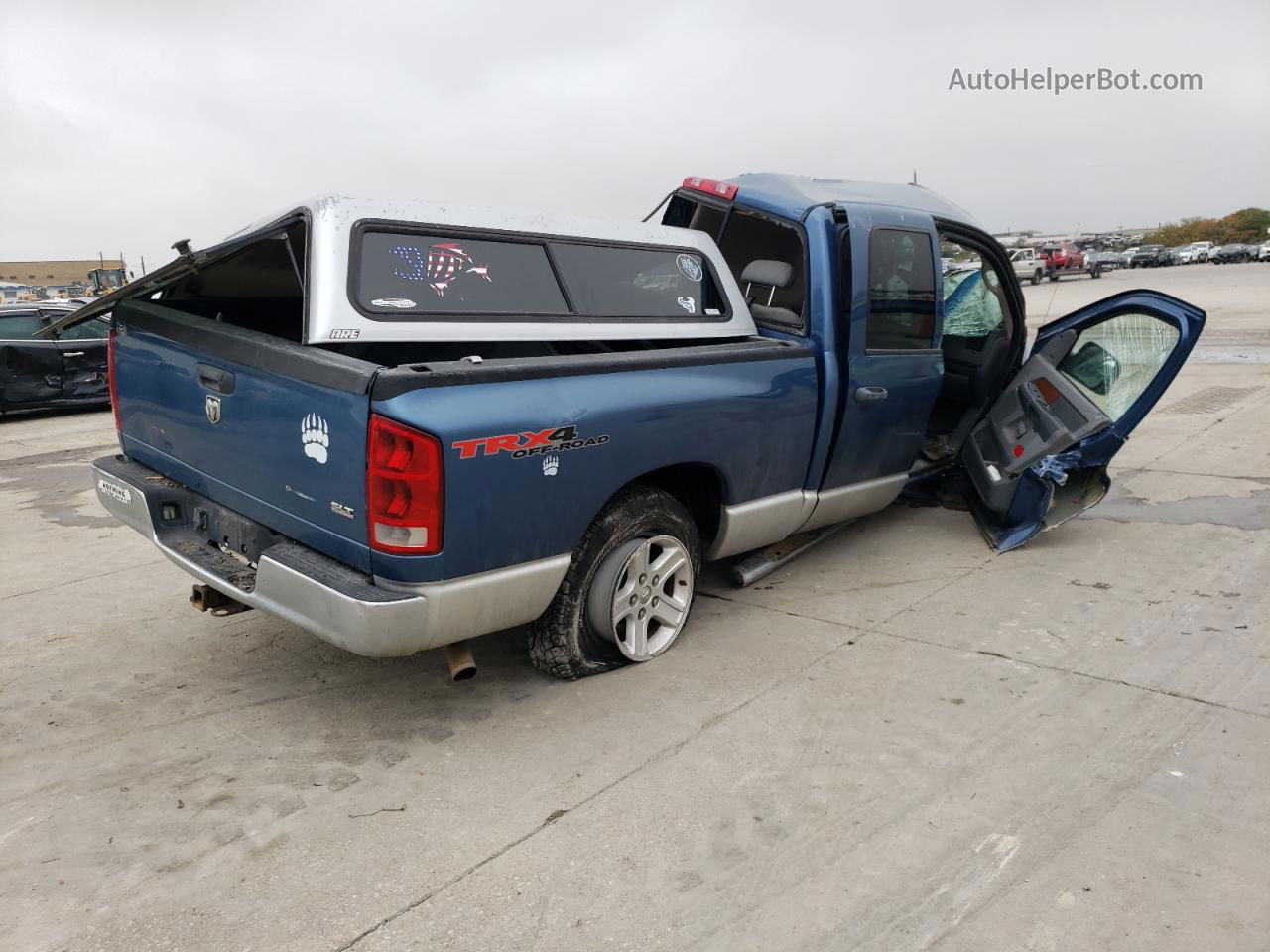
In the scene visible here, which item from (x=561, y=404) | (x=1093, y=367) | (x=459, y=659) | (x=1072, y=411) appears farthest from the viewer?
(x=1093, y=367)

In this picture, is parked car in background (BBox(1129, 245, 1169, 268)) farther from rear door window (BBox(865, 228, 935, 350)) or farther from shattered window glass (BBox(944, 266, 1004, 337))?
rear door window (BBox(865, 228, 935, 350))

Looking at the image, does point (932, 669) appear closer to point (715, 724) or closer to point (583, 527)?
point (715, 724)

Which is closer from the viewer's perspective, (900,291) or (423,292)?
(423,292)

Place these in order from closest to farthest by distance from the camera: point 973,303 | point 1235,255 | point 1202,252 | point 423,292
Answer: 1. point 423,292
2. point 973,303
3. point 1235,255
4. point 1202,252

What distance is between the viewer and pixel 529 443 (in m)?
3.36

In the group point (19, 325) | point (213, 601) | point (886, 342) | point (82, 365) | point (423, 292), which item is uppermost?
point (423, 292)

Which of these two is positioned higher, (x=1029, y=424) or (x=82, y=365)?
(x=1029, y=424)

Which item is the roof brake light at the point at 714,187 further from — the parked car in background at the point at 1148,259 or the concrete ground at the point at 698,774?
the parked car in background at the point at 1148,259

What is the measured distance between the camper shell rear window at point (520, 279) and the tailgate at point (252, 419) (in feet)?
1.39

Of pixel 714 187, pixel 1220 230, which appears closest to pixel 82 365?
pixel 714 187

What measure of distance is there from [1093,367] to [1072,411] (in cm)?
36

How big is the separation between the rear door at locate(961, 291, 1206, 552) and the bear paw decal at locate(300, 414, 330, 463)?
387 centimetres

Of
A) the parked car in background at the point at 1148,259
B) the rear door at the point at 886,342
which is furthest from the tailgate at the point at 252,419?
the parked car in background at the point at 1148,259

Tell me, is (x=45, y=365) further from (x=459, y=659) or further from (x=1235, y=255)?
(x=1235, y=255)
